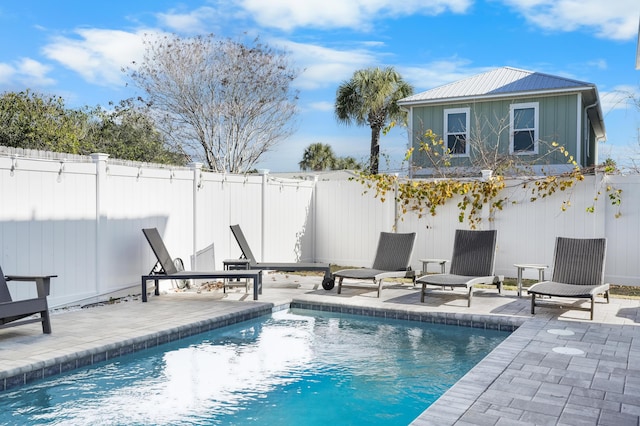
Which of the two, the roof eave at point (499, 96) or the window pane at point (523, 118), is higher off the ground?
the roof eave at point (499, 96)

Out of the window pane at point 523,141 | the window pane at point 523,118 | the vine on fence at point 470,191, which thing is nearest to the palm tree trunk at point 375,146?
the window pane at point 523,118

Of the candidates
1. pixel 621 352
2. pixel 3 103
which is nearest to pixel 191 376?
pixel 621 352

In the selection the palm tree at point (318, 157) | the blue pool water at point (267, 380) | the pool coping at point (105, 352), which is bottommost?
the blue pool water at point (267, 380)

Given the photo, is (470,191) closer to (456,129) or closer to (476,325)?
(476,325)

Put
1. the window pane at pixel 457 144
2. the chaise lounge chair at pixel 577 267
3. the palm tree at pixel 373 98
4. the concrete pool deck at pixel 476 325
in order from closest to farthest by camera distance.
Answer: the concrete pool deck at pixel 476 325
the chaise lounge chair at pixel 577 267
the window pane at pixel 457 144
the palm tree at pixel 373 98

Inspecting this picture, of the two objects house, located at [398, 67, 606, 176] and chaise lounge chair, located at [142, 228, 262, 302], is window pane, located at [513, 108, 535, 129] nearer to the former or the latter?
house, located at [398, 67, 606, 176]

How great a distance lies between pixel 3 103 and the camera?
2112 cm

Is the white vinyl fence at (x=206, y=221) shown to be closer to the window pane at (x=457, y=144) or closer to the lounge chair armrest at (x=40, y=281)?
the lounge chair armrest at (x=40, y=281)

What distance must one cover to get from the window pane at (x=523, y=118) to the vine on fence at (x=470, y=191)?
14.8ft

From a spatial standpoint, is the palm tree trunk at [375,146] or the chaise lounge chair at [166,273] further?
the palm tree trunk at [375,146]

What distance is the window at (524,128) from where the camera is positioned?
52.7 ft

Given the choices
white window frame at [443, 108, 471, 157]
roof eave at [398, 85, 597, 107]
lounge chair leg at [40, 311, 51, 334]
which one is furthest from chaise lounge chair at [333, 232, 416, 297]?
roof eave at [398, 85, 597, 107]

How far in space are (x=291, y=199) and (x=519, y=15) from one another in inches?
434

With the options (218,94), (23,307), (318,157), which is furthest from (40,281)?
(318,157)
